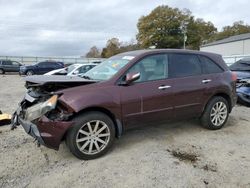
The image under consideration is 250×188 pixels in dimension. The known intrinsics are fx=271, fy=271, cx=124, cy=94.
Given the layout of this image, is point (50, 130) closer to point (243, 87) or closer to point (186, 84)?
point (186, 84)

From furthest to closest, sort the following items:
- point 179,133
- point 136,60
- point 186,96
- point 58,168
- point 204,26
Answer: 1. point 204,26
2. point 179,133
3. point 186,96
4. point 136,60
5. point 58,168

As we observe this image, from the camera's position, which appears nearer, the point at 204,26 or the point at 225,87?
the point at 225,87

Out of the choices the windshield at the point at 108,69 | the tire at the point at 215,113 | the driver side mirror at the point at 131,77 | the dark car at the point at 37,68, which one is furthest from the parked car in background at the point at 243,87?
the dark car at the point at 37,68

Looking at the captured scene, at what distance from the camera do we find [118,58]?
507 centimetres

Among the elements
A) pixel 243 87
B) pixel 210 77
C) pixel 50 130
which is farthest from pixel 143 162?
pixel 243 87

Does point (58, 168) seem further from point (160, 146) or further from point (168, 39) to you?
point (168, 39)

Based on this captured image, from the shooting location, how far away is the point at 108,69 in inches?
190

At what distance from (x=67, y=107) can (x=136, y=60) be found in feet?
4.75

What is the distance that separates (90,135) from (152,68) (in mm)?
1610

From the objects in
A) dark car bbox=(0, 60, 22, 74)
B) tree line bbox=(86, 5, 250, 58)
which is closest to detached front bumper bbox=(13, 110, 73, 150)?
dark car bbox=(0, 60, 22, 74)

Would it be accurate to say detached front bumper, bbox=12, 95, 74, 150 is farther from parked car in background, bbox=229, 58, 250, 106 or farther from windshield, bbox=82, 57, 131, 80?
parked car in background, bbox=229, 58, 250, 106

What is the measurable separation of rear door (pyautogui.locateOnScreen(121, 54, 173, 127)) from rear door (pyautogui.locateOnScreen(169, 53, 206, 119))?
0.48 feet

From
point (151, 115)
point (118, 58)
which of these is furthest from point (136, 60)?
point (151, 115)

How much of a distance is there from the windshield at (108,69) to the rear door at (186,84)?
0.91 metres
